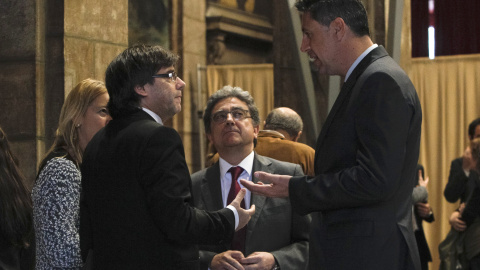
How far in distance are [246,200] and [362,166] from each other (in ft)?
4.81

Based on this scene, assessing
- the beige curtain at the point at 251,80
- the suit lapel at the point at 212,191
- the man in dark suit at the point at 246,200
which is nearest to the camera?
the man in dark suit at the point at 246,200

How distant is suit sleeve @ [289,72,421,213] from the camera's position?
270cm

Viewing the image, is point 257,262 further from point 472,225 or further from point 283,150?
point 472,225

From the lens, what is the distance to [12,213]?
3574 mm

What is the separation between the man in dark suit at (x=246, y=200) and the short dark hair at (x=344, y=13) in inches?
50.9

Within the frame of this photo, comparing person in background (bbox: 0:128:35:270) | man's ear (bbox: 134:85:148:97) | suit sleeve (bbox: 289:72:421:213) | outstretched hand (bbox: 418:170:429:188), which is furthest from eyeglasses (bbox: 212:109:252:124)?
outstretched hand (bbox: 418:170:429:188)

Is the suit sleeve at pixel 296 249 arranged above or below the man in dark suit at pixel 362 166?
below

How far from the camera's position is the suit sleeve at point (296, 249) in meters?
3.87

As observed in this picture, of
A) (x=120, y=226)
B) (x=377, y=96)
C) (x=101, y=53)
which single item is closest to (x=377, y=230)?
(x=377, y=96)

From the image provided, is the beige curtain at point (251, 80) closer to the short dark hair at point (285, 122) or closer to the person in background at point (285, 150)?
the short dark hair at point (285, 122)

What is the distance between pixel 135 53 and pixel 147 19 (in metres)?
4.65

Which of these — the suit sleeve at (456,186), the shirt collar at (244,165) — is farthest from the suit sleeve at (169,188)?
the suit sleeve at (456,186)

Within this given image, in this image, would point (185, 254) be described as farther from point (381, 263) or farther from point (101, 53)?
point (101, 53)

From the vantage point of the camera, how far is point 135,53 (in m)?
3.18
